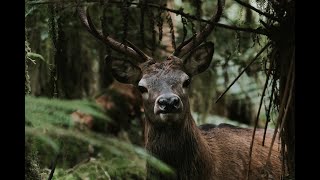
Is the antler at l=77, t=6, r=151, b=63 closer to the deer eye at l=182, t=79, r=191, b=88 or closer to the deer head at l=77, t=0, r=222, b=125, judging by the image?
the deer head at l=77, t=0, r=222, b=125

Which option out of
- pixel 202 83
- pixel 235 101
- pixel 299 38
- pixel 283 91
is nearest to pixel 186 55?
pixel 283 91

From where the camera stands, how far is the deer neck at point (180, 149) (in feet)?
19.5

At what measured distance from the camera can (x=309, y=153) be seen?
3.54 m

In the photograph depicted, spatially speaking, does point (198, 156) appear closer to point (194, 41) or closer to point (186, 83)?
point (186, 83)

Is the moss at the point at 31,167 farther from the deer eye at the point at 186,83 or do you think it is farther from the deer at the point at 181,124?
the deer eye at the point at 186,83

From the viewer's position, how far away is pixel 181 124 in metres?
5.92

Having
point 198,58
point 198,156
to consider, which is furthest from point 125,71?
point 198,156

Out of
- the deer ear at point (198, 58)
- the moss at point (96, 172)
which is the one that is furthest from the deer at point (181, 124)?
the moss at point (96, 172)

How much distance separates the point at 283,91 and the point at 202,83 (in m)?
6.46

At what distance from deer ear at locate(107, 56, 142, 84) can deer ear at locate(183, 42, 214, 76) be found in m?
0.51

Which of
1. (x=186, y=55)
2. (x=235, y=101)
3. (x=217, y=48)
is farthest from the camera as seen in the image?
(x=235, y=101)

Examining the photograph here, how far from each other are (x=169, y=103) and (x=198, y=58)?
1.12 m

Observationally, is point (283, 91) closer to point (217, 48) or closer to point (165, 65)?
point (165, 65)

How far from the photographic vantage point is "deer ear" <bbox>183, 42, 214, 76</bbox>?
21.1 ft
